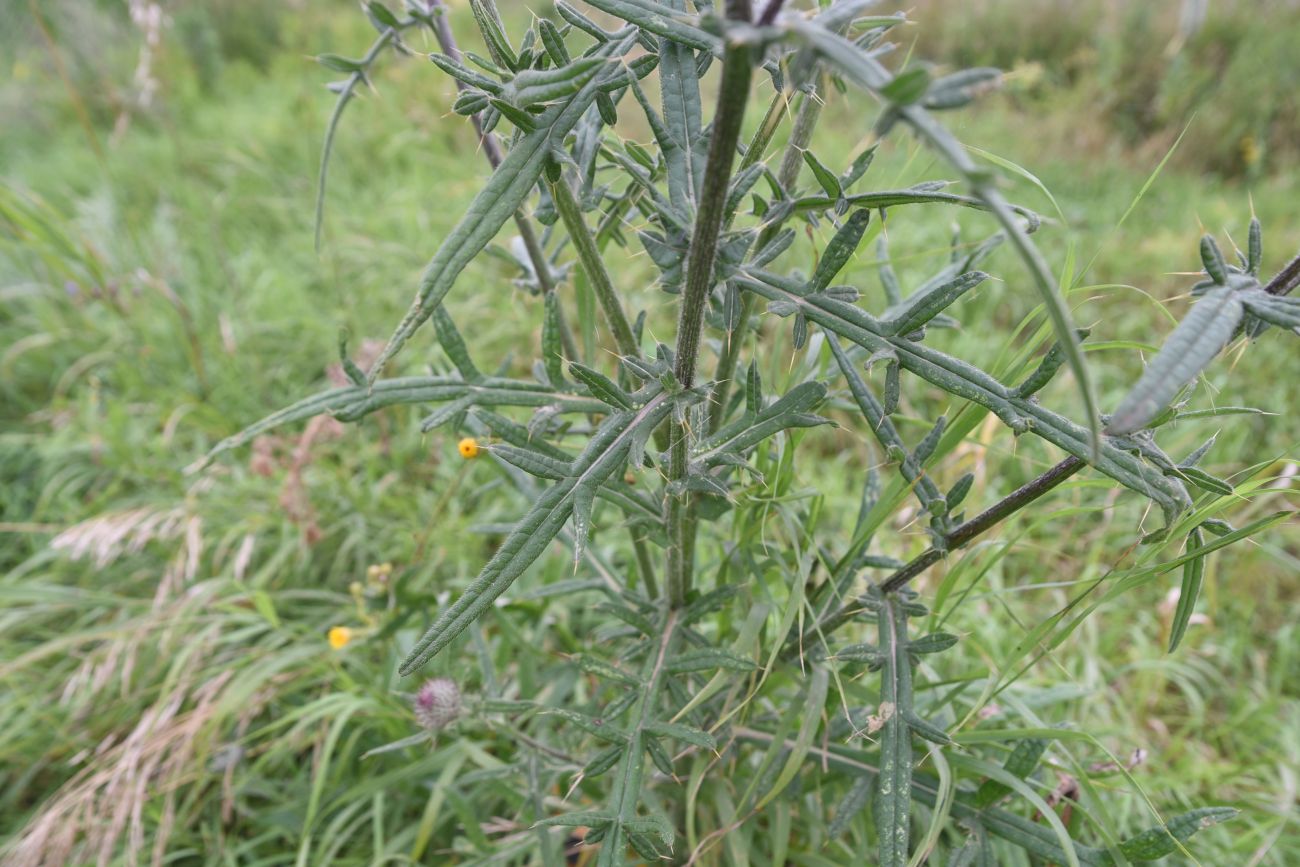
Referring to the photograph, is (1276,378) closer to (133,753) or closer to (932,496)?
(932,496)

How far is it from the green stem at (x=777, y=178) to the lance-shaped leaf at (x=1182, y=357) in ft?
1.33

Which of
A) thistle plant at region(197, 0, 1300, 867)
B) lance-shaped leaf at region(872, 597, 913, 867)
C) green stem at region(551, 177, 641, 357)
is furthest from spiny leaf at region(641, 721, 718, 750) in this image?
green stem at region(551, 177, 641, 357)

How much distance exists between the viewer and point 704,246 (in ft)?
2.36

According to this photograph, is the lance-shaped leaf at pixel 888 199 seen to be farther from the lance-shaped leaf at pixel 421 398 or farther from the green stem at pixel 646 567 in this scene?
the green stem at pixel 646 567

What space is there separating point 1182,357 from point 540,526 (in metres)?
0.53

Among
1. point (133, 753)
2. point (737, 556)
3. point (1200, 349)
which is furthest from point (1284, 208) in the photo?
point (133, 753)

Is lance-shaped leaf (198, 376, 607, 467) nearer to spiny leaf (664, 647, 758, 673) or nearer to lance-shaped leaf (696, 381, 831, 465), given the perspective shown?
lance-shaped leaf (696, 381, 831, 465)

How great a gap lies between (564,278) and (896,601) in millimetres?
607

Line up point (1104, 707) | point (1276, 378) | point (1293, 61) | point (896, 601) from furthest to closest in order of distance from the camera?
1. point (1293, 61)
2. point (1276, 378)
3. point (1104, 707)
4. point (896, 601)

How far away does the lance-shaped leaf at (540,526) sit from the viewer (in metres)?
0.72

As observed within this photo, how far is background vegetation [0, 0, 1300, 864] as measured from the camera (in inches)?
59.6

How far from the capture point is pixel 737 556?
48.9 inches

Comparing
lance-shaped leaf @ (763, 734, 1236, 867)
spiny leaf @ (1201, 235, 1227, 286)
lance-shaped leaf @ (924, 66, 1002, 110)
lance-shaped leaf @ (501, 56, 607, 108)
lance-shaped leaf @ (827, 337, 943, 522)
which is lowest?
lance-shaped leaf @ (763, 734, 1236, 867)

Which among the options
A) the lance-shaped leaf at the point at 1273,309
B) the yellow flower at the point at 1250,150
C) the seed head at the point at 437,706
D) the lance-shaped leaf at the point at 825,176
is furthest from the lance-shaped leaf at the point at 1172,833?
the yellow flower at the point at 1250,150
